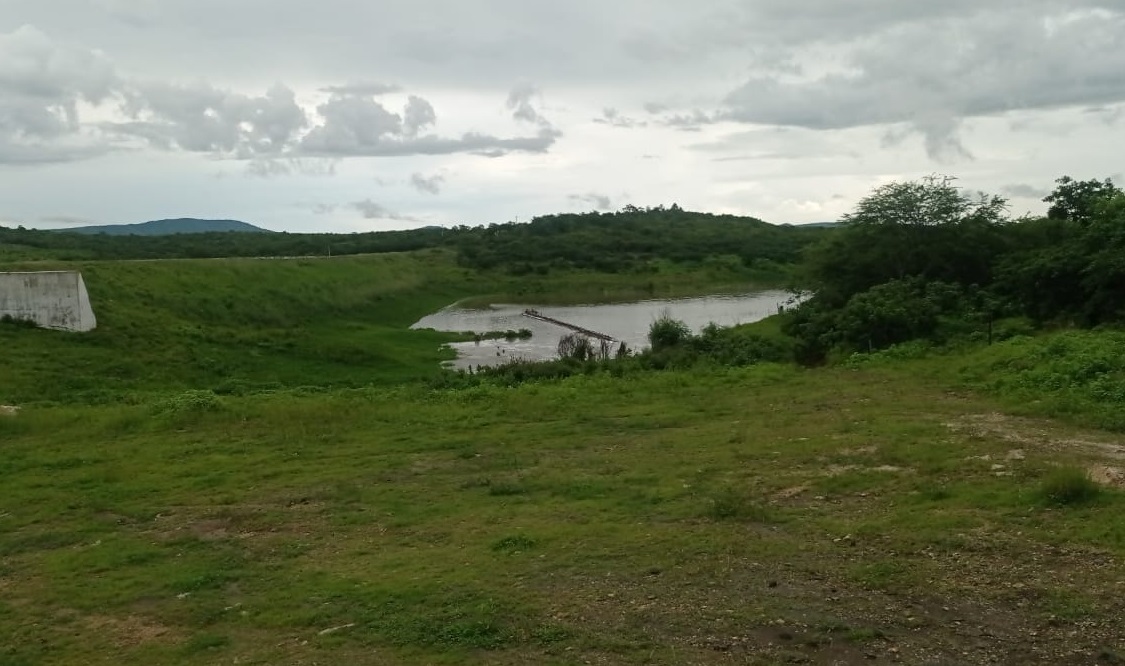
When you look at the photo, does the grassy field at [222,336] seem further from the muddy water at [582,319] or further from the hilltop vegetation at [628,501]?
the muddy water at [582,319]

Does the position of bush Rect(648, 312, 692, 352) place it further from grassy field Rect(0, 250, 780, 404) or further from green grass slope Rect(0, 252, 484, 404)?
green grass slope Rect(0, 252, 484, 404)

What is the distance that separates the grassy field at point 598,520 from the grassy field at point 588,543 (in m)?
0.04

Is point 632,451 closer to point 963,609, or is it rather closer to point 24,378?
point 963,609

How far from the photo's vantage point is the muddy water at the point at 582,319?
4422cm

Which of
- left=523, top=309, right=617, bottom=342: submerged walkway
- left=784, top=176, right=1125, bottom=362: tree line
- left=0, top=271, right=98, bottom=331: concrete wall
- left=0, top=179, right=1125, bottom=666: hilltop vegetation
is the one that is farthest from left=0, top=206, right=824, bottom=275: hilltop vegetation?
left=0, top=179, right=1125, bottom=666: hilltop vegetation

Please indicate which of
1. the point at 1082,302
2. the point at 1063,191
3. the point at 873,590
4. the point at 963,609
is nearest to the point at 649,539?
the point at 873,590

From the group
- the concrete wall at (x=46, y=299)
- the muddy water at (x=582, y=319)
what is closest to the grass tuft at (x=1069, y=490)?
the muddy water at (x=582, y=319)

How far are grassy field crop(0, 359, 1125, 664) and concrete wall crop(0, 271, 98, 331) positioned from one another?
16833 mm

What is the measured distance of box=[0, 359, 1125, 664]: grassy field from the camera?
7598 millimetres

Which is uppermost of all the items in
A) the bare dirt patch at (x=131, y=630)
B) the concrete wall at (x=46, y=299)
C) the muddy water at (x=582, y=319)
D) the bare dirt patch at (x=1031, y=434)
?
the concrete wall at (x=46, y=299)

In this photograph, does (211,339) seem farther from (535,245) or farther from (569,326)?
(535,245)

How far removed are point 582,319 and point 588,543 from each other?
168 feet

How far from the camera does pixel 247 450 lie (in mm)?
17109

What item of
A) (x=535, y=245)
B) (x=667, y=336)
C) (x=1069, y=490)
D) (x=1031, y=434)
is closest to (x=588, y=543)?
(x=1069, y=490)
